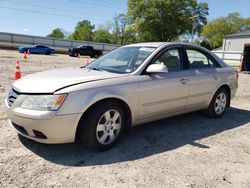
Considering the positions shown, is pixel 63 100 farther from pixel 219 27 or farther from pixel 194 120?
pixel 219 27

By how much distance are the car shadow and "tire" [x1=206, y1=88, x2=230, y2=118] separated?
15 centimetres

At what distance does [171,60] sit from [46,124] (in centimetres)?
256

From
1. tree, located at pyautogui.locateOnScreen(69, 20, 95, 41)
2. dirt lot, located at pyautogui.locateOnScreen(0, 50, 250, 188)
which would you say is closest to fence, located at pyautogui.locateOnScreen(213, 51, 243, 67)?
dirt lot, located at pyautogui.locateOnScreen(0, 50, 250, 188)

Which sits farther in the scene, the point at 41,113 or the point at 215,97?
the point at 215,97

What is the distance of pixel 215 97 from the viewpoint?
555 centimetres

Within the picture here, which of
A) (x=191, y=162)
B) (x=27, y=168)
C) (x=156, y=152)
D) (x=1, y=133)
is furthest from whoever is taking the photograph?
(x=1, y=133)

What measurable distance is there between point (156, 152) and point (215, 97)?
2423 millimetres

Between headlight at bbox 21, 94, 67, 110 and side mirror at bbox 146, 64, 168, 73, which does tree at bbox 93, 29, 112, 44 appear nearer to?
side mirror at bbox 146, 64, 168, 73

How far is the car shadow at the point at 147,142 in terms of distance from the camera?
3500 mm

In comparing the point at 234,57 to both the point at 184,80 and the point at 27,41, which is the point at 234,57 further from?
the point at 27,41

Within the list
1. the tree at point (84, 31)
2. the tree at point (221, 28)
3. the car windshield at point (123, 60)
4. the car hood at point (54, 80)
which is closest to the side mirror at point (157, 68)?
the car windshield at point (123, 60)

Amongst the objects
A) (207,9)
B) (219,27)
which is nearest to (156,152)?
(207,9)

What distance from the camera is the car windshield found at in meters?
4.25

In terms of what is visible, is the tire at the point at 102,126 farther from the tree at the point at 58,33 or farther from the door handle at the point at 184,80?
the tree at the point at 58,33
